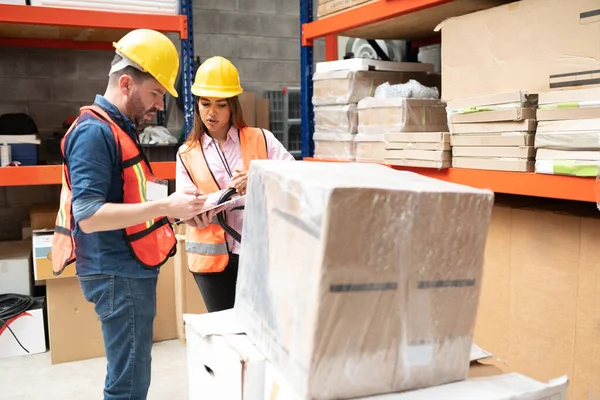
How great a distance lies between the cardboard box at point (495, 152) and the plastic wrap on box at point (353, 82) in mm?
840

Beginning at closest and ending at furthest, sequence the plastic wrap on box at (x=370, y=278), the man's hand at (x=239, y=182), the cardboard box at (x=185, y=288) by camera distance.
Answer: the plastic wrap on box at (x=370, y=278), the man's hand at (x=239, y=182), the cardboard box at (x=185, y=288)

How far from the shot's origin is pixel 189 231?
2.29 metres

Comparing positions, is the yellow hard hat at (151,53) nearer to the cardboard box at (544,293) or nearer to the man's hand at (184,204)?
the man's hand at (184,204)

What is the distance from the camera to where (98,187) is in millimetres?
1555

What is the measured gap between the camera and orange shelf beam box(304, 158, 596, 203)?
1747 mm

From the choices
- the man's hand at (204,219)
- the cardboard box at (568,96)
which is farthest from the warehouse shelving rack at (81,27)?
the cardboard box at (568,96)

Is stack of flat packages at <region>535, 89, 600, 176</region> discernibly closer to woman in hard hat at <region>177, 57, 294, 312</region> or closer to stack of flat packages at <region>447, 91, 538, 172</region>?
stack of flat packages at <region>447, 91, 538, 172</region>

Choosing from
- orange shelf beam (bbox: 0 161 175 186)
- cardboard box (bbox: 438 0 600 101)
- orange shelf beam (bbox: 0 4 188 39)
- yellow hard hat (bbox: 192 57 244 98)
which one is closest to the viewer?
cardboard box (bbox: 438 0 600 101)

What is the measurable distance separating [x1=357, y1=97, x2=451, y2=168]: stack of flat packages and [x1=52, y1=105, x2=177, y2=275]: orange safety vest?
4.04 ft

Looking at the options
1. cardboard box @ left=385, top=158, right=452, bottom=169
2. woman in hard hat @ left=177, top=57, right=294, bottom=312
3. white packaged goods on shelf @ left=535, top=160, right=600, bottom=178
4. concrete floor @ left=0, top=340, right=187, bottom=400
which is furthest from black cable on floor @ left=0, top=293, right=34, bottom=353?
white packaged goods on shelf @ left=535, top=160, right=600, bottom=178

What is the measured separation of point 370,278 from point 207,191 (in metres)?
1.37

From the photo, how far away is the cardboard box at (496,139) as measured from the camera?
6.51 feet

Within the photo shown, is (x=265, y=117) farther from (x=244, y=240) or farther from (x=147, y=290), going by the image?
(x=244, y=240)

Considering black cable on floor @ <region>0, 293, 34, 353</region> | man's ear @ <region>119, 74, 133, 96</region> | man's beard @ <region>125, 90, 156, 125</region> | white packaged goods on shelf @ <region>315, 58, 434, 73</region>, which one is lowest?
black cable on floor @ <region>0, 293, 34, 353</region>
